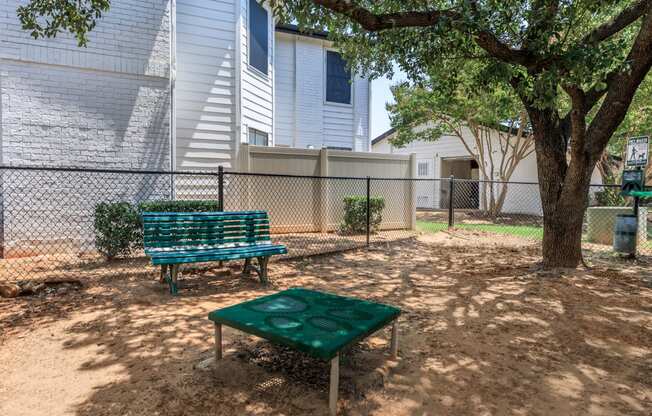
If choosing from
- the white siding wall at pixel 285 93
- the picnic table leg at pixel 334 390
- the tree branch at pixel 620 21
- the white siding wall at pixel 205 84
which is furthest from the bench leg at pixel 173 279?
the white siding wall at pixel 285 93

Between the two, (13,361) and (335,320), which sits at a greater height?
(335,320)

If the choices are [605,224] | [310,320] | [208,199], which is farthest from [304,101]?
[310,320]

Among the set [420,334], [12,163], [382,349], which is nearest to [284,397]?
[382,349]

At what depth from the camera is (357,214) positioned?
9.48 metres

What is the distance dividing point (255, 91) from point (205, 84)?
1444 millimetres

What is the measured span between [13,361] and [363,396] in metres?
2.68

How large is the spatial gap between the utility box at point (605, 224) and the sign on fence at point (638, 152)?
2330 millimetres

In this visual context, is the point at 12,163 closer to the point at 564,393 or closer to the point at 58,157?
the point at 58,157

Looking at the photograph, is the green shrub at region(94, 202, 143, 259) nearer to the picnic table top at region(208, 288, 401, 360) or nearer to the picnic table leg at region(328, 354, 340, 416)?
the picnic table top at region(208, 288, 401, 360)

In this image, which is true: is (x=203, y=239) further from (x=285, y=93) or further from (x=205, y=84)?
(x=285, y=93)

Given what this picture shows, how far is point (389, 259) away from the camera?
6.90m

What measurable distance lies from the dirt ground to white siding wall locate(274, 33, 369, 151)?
805 cm

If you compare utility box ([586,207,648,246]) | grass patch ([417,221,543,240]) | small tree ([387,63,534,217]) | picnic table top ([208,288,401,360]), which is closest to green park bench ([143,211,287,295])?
picnic table top ([208,288,401,360])

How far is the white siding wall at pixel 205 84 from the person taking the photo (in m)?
8.24
